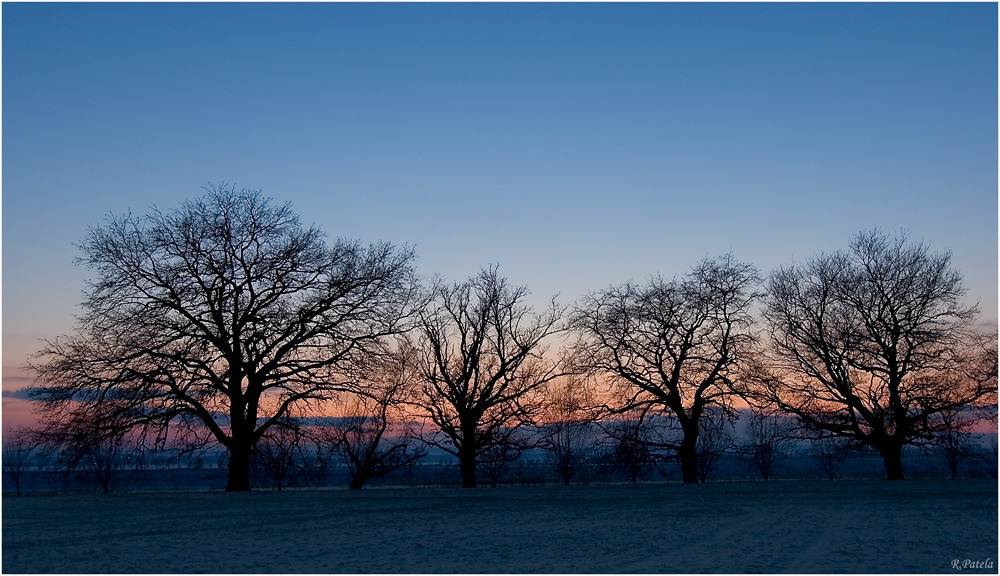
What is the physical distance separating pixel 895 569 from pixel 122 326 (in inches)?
944

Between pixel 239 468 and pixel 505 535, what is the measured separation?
57.8ft

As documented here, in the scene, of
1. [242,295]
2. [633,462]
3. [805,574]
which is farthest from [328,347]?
[805,574]

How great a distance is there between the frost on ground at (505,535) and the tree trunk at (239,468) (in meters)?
6.66

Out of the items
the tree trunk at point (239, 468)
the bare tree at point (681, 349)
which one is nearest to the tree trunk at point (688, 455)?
the bare tree at point (681, 349)

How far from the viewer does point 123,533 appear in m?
13.5

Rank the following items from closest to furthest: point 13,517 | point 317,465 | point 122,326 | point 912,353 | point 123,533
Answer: point 123,533, point 13,517, point 122,326, point 912,353, point 317,465

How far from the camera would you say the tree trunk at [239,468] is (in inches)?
1112

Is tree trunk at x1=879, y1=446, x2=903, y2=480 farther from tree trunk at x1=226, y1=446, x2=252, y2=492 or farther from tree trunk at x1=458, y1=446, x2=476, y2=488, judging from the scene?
tree trunk at x1=226, y1=446, x2=252, y2=492

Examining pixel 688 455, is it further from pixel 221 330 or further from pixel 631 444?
pixel 221 330

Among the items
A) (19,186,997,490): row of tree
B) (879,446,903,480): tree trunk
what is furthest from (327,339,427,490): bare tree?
(879,446,903,480): tree trunk

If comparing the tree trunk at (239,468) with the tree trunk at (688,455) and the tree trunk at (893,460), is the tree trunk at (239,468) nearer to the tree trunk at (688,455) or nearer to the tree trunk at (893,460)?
the tree trunk at (688,455)

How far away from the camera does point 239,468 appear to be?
28.4m

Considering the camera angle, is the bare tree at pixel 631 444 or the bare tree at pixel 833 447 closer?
the bare tree at pixel 833 447

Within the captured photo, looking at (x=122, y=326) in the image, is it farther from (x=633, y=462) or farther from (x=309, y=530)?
(x=633, y=462)
